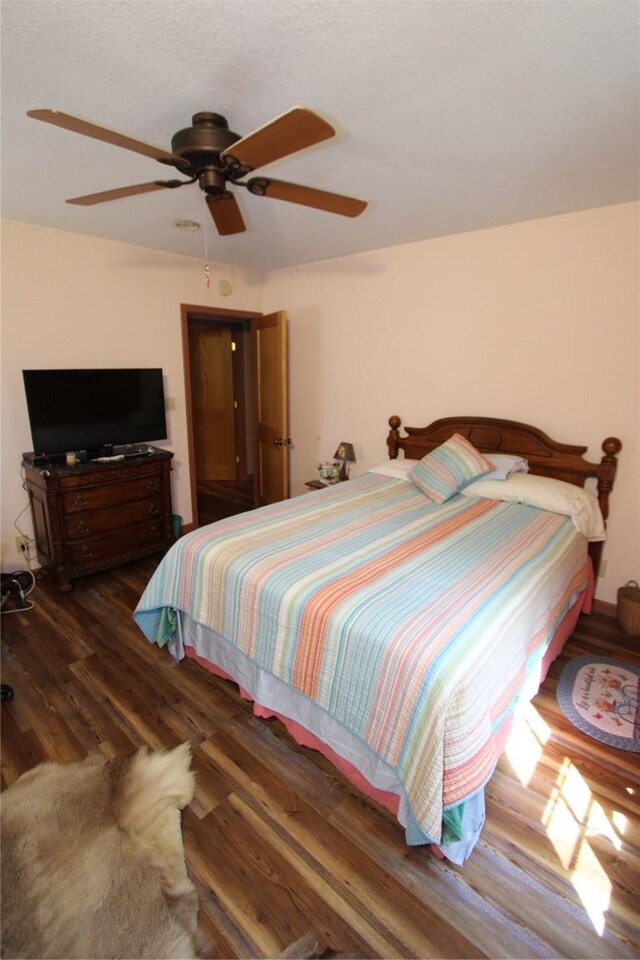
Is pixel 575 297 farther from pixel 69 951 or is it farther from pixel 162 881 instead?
pixel 69 951

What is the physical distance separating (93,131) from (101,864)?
2374 millimetres

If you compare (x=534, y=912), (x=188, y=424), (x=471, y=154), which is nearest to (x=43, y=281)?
(x=188, y=424)

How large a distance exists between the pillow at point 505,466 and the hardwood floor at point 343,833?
1307mm

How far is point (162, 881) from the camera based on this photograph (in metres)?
1.42

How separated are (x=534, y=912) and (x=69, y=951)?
142cm

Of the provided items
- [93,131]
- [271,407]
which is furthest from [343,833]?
[271,407]

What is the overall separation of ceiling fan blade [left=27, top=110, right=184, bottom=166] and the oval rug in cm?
293

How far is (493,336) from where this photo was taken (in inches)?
125

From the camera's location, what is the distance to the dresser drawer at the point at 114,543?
3153mm

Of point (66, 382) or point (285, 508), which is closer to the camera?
point (285, 508)

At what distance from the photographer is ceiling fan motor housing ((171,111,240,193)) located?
155 cm

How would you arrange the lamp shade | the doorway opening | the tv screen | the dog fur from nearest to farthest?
the dog fur
the tv screen
the lamp shade
the doorway opening

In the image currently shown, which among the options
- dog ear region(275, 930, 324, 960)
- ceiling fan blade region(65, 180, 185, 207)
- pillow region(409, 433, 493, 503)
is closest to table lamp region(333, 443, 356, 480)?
pillow region(409, 433, 493, 503)

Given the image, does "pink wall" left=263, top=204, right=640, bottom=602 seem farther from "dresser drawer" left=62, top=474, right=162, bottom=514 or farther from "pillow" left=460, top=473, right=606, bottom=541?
"dresser drawer" left=62, top=474, right=162, bottom=514
